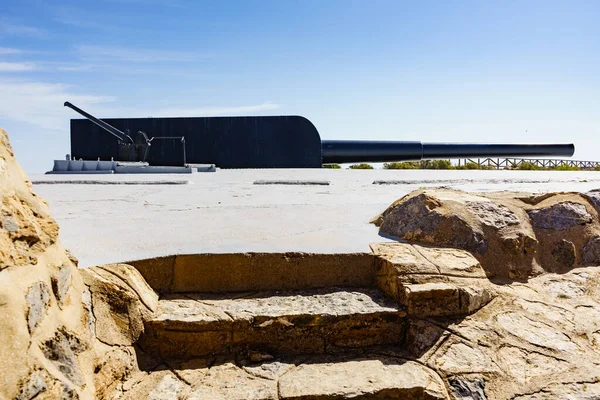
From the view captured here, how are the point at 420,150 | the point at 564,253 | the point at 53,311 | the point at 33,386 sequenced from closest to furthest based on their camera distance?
the point at 33,386 → the point at 53,311 → the point at 564,253 → the point at 420,150

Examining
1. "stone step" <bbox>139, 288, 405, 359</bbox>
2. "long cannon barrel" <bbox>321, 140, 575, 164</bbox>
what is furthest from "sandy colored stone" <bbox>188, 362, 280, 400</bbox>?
"long cannon barrel" <bbox>321, 140, 575, 164</bbox>

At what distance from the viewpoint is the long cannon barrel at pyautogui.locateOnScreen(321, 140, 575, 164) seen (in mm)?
12781

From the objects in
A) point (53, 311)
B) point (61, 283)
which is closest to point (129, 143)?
point (61, 283)

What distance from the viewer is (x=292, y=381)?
1.77m

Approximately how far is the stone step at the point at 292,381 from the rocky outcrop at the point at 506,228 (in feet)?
3.12

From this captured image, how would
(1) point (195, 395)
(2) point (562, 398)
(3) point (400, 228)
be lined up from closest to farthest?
(1) point (195, 395), (2) point (562, 398), (3) point (400, 228)

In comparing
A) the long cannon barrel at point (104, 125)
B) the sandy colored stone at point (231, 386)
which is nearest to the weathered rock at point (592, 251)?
the sandy colored stone at point (231, 386)

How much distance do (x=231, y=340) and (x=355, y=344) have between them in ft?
1.77

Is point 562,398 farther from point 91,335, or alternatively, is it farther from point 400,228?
point 91,335

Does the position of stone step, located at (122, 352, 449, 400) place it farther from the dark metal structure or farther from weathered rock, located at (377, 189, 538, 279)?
the dark metal structure

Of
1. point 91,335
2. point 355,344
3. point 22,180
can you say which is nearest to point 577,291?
point 355,344

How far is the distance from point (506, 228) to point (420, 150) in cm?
1051

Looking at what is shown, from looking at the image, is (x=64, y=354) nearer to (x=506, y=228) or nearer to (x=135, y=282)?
(x=135, y=282)

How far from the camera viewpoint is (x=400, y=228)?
9.16 ft
